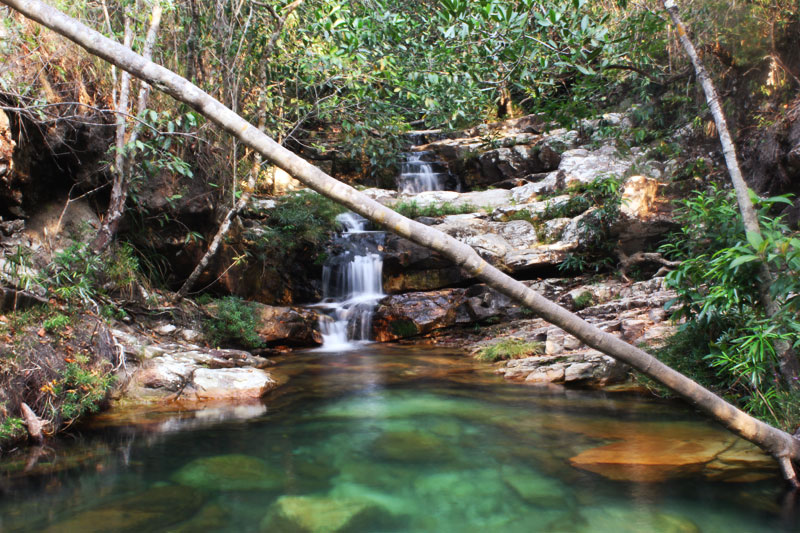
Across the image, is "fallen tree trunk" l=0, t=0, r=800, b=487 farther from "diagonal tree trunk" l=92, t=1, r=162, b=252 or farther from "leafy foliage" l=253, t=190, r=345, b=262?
"leafy foliage" l=253, t=190, r=345, b=262

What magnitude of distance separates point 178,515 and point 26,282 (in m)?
3.08

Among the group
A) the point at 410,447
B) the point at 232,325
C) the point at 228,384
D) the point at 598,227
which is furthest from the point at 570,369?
the point at 232,325

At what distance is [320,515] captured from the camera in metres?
3.29

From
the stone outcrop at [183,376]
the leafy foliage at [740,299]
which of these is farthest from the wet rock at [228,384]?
the leafy foliage at [740,299]

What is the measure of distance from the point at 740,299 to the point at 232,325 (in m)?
7.18

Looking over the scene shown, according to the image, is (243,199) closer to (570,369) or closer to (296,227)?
(296,227)

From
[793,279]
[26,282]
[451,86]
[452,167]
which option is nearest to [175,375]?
[26,282]

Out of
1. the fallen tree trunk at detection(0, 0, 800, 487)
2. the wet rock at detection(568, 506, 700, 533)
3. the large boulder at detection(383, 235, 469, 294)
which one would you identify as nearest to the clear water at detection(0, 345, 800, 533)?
the wet rock at detection(568, 506, 700, 533)

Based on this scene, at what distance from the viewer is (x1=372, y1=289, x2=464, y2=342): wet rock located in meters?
10.4

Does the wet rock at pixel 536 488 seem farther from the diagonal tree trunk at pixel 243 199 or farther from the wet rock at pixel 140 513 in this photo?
the diagonal tree trunk at pixel 243 199

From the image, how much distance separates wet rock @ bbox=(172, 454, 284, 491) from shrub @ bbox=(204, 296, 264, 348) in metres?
4.03

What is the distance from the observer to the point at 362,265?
38.8 feet

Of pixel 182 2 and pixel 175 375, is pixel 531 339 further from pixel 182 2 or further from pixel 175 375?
pixel 182 2

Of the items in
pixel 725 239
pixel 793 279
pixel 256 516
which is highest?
pixel 725 239
